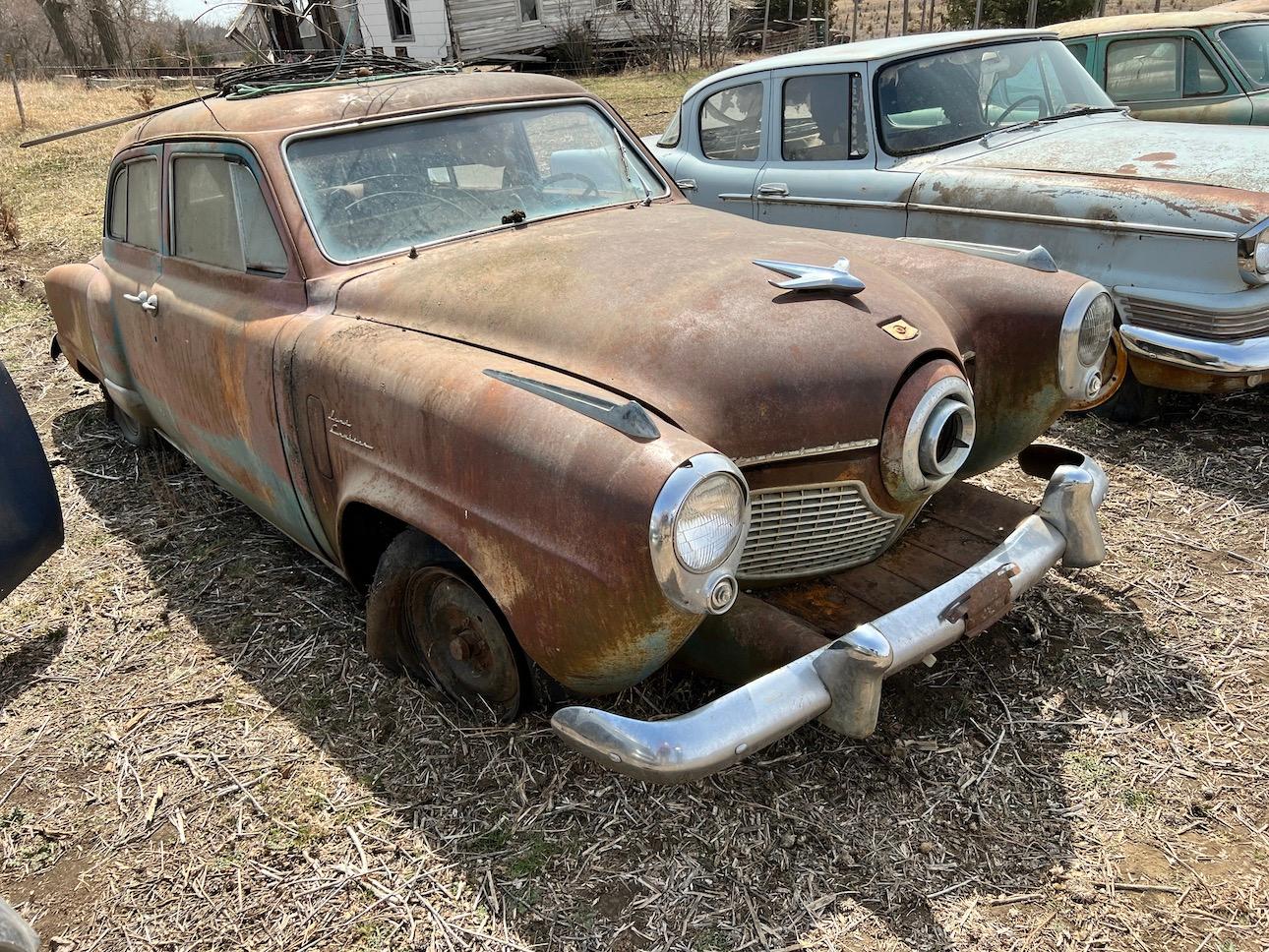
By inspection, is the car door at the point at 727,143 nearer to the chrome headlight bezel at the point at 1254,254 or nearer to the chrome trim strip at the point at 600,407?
the chrome headlight bezel at the point at 1254,254

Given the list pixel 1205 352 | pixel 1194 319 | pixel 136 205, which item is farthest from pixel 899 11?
pixel 136 205

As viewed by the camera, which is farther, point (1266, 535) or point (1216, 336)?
point (1216, 336)

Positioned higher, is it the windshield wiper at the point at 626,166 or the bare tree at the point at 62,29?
the bare tree at the point at 62,29

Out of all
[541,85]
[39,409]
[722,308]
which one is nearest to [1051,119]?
[541,85]

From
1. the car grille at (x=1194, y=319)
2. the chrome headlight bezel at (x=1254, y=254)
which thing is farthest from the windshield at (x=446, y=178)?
the chrome headlight bezel at (x=1254, y=254)

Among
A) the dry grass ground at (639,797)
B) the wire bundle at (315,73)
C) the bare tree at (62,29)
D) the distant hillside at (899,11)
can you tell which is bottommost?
the dry grass ground at (639,797)

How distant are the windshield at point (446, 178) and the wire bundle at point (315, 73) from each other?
59cm

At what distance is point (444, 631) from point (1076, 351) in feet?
6.42

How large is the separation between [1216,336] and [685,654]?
2871 millimetres

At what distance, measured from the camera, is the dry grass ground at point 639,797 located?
2170 millimetres

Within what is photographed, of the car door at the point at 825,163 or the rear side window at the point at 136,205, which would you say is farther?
the car door at the point at 825,163

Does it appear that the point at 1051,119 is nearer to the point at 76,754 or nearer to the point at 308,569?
the point at 308,569

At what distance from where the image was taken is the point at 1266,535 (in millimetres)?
3451

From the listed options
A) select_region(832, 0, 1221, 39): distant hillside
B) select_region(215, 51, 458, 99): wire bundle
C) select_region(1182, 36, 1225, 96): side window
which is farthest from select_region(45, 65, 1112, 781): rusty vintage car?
select_region(832, 0, 1221, 39): distant hillside
